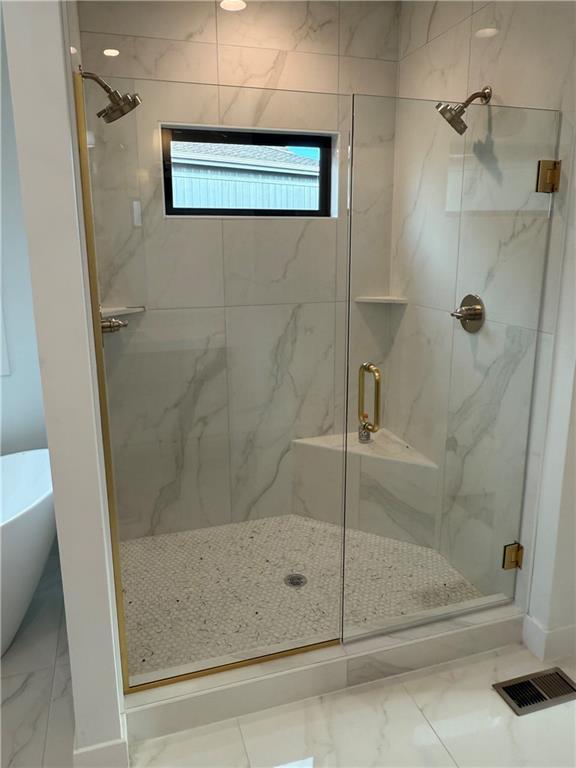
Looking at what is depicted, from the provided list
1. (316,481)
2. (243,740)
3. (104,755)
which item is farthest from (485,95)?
(104,755)

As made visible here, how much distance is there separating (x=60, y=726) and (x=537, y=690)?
1606 millimetres

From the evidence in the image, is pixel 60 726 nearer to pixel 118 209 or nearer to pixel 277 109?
pixel 118 209

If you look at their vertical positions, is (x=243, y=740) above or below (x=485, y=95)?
below

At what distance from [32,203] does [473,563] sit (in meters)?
2.03

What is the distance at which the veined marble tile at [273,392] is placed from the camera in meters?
2.43

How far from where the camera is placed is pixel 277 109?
2.27 meters

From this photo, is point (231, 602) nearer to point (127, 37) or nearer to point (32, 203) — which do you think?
point (32, 203)

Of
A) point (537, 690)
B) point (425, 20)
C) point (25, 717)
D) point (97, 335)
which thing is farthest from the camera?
point (425, 20)

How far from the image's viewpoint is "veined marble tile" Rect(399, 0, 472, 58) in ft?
7.36

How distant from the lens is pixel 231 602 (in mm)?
2178

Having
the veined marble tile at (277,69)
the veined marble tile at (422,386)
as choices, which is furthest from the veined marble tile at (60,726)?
the veined marble tile at (277,69)

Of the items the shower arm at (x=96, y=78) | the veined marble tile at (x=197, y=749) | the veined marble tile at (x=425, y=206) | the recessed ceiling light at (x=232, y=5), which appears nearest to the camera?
the shower arm at (x=96, y=78)

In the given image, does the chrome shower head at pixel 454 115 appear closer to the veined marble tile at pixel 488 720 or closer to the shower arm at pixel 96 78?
the shower arm at pixel 96 78

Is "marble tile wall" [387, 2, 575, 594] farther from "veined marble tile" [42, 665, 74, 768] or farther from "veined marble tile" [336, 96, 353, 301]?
"veined marble tile" [42, 665, 74, 768]
